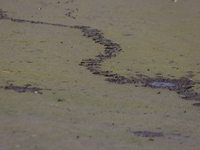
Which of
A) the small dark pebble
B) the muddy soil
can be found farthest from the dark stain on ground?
the small dark pebble

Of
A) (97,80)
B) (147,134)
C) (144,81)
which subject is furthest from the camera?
(144,81)

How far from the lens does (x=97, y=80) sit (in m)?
3.72

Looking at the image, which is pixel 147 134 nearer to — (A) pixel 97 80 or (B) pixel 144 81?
(A) pixel 97 80

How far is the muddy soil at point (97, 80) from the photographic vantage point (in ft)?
7.24

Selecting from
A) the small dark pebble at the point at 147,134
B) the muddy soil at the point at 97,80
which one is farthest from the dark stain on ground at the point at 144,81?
the small dark pebble at the point at 147,134

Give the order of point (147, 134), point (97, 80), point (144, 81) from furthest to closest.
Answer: point (144, 81)
point (97, 80)
point (147, 134)

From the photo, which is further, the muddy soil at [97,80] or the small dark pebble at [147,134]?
the small dark pebble at [147,134]

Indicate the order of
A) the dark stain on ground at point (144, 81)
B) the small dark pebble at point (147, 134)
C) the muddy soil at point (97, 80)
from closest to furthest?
1. the muddy soil at point (97, 80)
2. the small dark pebble at point (147, 134)
3. the dark stain on ground at point (144, 81)

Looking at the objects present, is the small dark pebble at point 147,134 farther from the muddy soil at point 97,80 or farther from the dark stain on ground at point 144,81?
the dark stain on ground at point 144,81

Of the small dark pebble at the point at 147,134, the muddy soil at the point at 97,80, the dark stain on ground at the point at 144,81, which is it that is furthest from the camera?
the dark stain on ground at the point at 144,81

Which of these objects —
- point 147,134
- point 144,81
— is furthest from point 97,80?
point 147,134

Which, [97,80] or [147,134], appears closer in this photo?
[147,134]

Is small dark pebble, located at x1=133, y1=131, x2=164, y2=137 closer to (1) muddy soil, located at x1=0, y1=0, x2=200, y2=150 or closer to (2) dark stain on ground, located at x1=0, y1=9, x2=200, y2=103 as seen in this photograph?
(1) muddy soil, located at x1=0, y1=0, x2=200, y2=150

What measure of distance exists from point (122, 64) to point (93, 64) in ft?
1.51
